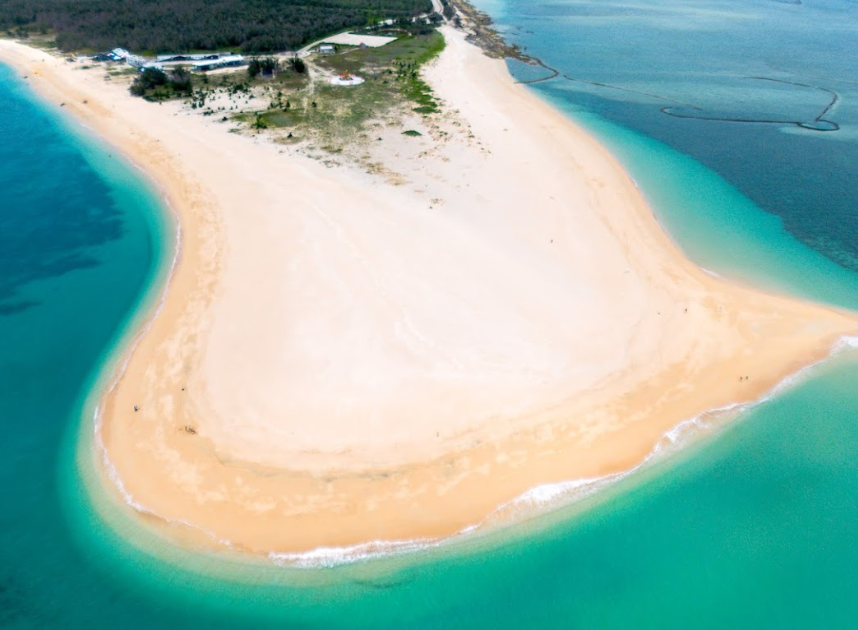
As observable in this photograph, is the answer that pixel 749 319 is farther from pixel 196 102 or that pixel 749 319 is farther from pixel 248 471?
pixel 196 102

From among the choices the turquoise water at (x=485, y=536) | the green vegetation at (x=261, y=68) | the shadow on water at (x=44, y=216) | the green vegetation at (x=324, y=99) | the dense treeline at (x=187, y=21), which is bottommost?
the turquoise water at (x=485, y=536)

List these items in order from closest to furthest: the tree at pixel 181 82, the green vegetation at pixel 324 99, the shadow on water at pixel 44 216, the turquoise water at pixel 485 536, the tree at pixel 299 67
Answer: the turquoise water at pixel 485 536, the shadow on water at pixel 44 216, the green vegetation at pixel 324 99, the tree at pixel 181 82, the tree at pixel 299 67

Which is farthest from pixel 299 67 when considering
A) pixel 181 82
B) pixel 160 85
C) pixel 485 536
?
pixel 485 536

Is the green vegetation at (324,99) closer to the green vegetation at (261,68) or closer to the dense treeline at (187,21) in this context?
the green vegetation at (261,68)

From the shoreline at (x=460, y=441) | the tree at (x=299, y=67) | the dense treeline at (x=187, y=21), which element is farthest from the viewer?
the dense treeline at (x=187, y=21)

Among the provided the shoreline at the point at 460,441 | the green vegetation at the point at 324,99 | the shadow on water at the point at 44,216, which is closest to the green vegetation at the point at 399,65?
the green vegetation at the point at 324,99

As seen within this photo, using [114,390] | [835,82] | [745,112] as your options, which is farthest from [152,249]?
[835,82]

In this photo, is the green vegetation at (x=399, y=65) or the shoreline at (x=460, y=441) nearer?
the shoreline at (x=460, y=441)

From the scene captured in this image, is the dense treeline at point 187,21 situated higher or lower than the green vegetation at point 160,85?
higher

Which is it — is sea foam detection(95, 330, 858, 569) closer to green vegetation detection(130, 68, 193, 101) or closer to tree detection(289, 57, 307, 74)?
green vegetation detection(130, 68, 193, 101)
